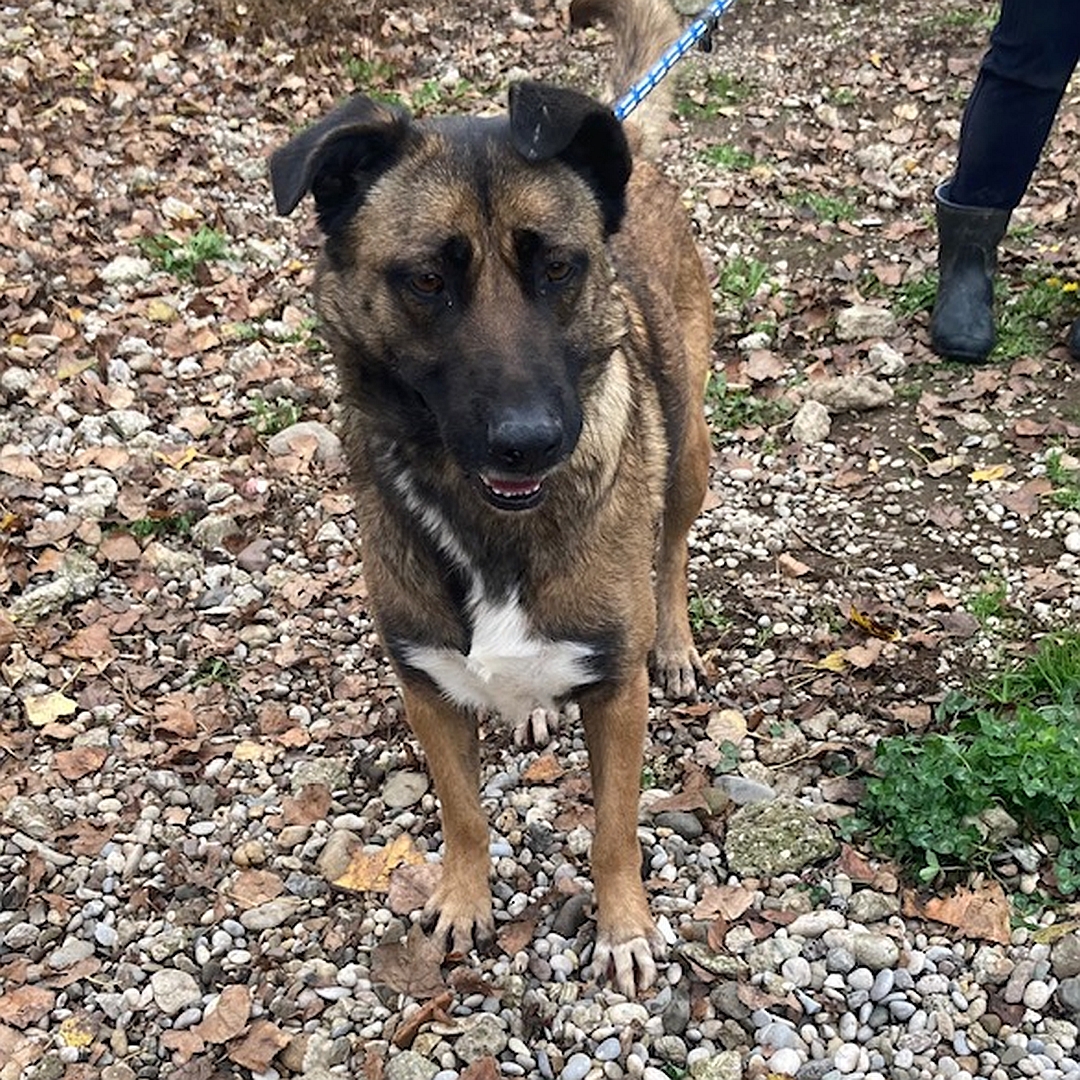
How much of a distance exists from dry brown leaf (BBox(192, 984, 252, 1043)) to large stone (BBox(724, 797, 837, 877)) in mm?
1355

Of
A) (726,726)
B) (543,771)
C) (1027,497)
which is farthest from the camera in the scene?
(1027,497)

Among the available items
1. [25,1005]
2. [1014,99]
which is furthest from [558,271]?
[1014,99]

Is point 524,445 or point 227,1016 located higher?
point 524,445

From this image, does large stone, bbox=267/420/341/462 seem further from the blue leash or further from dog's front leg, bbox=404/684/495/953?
dog's front leg, bbox=404/684/495/953

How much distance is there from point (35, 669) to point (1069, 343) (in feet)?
14.8

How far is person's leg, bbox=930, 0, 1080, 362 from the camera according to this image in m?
5.17

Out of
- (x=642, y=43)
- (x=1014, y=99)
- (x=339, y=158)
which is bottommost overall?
(x=1014, y=99)

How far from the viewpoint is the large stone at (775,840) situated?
3.48 metres

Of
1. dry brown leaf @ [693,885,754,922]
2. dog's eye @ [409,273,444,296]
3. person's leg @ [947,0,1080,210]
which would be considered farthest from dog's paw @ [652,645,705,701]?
person's leg @ [947,0,1080,210]

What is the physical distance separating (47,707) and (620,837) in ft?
6.83

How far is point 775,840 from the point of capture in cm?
352

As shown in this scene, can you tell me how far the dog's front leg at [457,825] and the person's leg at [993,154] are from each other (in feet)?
11.4

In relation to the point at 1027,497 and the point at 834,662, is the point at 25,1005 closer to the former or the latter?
the point at 834,662

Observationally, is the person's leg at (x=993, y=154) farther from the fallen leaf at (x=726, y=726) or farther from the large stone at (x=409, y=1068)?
the large stone at (x=409, y=1068)
